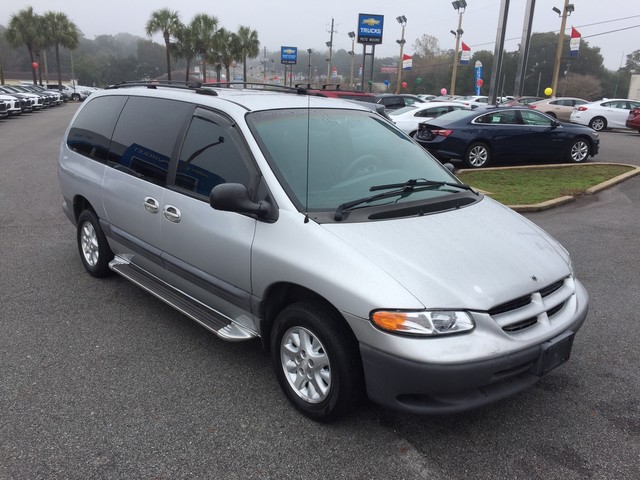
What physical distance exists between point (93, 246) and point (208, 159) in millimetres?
2107

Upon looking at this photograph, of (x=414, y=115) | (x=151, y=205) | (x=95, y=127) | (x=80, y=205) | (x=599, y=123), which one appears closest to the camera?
(x=151, y=205)

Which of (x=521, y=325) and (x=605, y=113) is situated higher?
(x=605, y=113)

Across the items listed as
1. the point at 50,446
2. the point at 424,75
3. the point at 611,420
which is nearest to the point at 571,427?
the point at 611,420

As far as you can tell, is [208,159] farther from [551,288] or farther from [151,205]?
[551,288]

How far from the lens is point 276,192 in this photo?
3189 mm

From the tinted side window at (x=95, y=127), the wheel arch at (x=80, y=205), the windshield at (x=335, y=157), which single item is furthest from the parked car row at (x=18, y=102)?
the windshield at (x=335, y=157)

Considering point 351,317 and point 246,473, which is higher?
point 351,317

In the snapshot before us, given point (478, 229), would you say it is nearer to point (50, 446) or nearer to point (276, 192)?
point (276, 192)

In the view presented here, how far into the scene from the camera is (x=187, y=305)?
3.79 meters

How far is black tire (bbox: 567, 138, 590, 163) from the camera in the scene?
12.9 meters

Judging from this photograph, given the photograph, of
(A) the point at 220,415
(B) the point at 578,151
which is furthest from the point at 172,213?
(B) the point at 578,151

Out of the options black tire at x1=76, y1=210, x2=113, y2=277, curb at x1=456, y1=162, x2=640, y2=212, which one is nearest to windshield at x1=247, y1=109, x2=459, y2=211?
black tire at x1=76, y1=210, x2=113, y2=277

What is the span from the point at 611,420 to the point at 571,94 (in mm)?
82142

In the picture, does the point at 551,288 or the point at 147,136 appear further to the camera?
the point at 147,136
